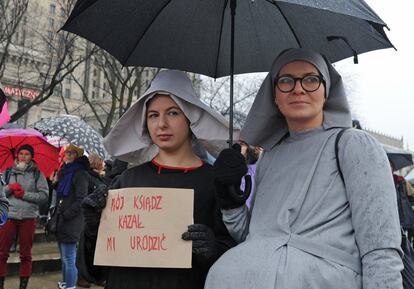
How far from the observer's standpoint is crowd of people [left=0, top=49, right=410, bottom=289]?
1654 millimetres

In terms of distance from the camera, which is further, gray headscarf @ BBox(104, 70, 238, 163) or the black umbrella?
the black umbrella

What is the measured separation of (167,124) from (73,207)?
13.9 ft

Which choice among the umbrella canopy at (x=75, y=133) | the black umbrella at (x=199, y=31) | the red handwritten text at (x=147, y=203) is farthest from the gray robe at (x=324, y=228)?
the umbrella canopy at (x=75, y=133)

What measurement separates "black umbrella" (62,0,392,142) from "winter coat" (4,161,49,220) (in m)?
3.96

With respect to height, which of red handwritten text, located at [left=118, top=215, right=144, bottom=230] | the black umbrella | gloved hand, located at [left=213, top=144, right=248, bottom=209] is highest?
the black umbrella

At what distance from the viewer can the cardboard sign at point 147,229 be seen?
2.11m

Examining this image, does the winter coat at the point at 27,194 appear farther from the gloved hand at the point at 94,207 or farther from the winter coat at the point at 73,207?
the gloved hand at the point at 94,207

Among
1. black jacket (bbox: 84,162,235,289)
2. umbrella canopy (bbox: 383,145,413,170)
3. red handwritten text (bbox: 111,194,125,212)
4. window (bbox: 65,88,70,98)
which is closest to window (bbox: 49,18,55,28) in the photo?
umbrella canopy (bbox: 383,145,413,170)

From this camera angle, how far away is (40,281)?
275 inches

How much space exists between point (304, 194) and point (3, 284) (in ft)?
18.6

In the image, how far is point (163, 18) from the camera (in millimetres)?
2734

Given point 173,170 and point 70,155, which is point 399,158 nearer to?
point 70,155

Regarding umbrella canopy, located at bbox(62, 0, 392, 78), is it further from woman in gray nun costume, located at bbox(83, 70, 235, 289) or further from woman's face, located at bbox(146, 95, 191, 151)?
woman's face, located at bbox(146, 95, 191, 151)

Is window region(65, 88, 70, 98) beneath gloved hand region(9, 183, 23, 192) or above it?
above
